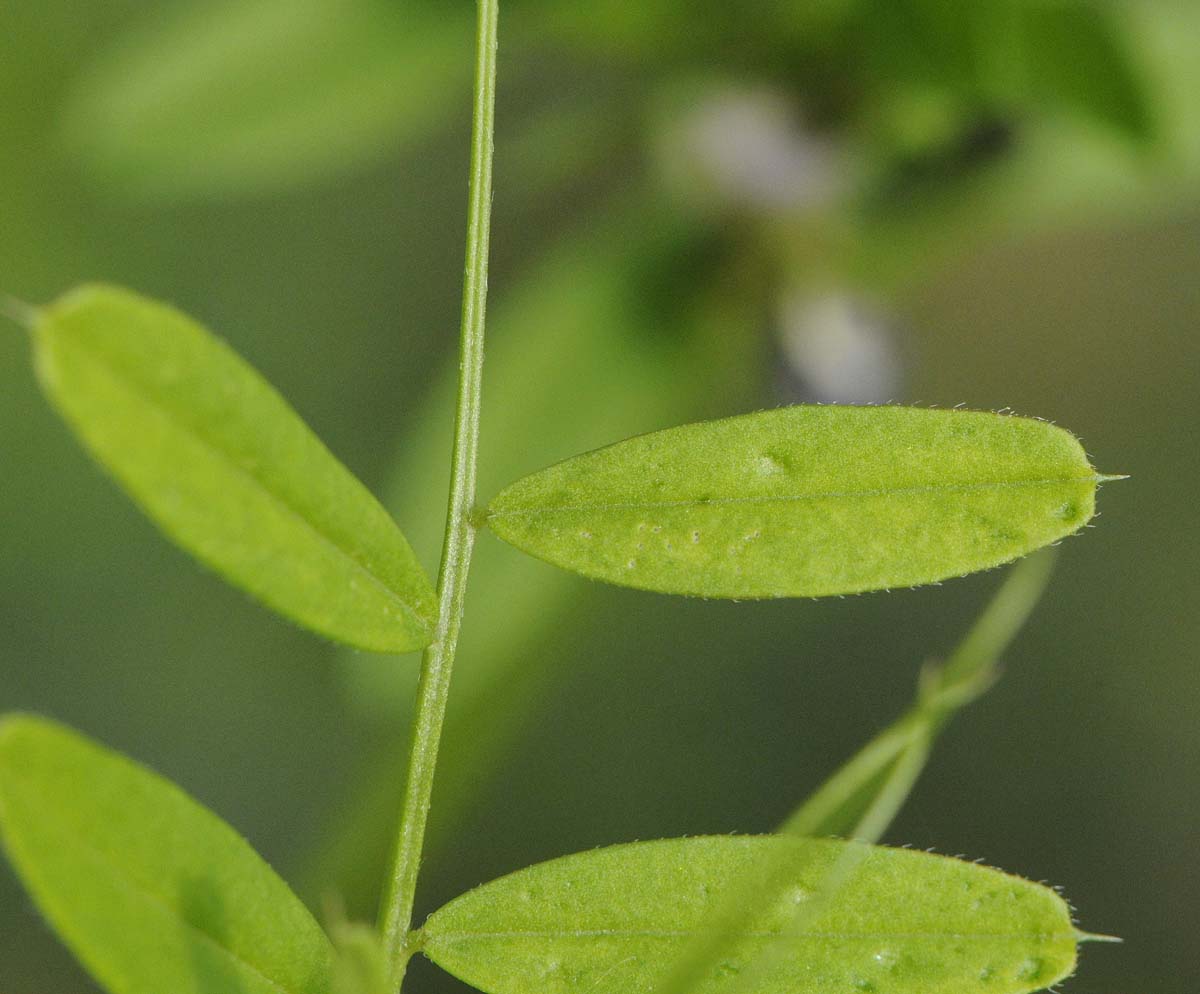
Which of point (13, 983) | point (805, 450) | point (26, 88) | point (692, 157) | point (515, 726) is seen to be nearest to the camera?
point (805, 450)

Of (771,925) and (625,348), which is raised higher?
(625,348)

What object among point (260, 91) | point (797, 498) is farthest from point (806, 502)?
point (260, 91)

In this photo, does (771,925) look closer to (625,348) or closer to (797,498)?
(797,498)

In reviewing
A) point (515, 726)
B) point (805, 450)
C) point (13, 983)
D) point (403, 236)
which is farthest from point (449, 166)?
point (805, 450)

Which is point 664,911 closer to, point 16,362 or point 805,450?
point 805,450

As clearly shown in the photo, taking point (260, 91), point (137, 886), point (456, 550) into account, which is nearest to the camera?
point (137, 886)
